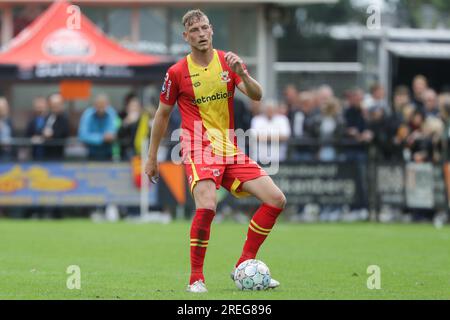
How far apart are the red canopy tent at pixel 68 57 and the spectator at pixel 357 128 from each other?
385cm

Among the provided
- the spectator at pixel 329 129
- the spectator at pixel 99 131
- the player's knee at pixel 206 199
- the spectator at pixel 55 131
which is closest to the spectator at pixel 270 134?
the spectator at pixel 329 129

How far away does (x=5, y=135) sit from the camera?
23156 millimetres

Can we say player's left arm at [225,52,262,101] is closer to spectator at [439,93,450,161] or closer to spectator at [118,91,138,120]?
spectator at [439,93,450,161]

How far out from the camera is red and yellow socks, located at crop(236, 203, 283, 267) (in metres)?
10.8

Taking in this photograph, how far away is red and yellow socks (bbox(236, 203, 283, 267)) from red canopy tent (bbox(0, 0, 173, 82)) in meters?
12.2

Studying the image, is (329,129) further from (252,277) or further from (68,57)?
(252,277)

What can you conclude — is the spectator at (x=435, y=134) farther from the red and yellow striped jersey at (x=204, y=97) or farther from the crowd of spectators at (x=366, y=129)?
the red and yellow striped jersey at (x=204, y=97)

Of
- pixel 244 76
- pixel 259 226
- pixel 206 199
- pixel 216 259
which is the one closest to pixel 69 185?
pixel 216 259

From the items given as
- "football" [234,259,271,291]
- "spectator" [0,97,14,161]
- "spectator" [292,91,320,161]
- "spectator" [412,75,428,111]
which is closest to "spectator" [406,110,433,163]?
"spectator" [412,75,428,111]

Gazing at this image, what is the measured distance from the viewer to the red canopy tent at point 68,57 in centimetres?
2272

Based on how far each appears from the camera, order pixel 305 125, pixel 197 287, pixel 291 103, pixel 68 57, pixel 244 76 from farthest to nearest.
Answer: pixel 291 103, pixel 305 125, pixel 68 57, pixel 244 76, pixel 197 287

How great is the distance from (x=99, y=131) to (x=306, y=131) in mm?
4178

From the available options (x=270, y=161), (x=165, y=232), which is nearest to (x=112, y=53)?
(x=270, y=161)
